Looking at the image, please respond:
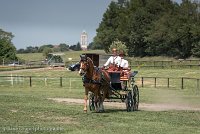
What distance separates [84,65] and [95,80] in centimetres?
90

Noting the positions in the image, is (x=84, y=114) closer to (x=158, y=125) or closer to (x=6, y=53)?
(x=158, y=125)

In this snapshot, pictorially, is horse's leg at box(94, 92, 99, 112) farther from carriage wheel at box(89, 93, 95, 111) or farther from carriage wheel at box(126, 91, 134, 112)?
carriage wheel at box(126, 91, 134, 112)

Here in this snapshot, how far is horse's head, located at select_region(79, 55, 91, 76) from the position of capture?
17.4 meters

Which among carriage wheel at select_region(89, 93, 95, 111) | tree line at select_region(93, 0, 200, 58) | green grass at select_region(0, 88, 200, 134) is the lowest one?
green grass at select_region(0, 88, 200, 134)

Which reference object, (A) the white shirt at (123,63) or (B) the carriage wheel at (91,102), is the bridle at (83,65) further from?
(A) the white shirt at (123,63)

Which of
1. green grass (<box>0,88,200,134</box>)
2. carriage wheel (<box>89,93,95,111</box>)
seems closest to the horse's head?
green grass (<box>0,88,200,134</box>)

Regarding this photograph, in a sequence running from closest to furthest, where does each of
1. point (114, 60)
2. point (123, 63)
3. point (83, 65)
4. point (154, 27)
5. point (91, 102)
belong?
point (83, 65)
point (91, 102)
point (114, 60)
point (123, 63)
point (154, 27)

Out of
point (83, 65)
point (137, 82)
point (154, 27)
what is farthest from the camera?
point (154, 27)

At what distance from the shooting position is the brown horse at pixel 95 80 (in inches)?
690

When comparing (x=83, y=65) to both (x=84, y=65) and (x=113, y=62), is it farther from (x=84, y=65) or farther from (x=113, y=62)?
(x=113, y=62)

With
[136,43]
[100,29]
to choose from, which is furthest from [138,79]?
[100,29]

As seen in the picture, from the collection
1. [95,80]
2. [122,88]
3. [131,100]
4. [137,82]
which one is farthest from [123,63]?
[137,82]

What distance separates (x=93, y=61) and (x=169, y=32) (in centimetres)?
9564

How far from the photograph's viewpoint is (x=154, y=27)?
11988 cm
